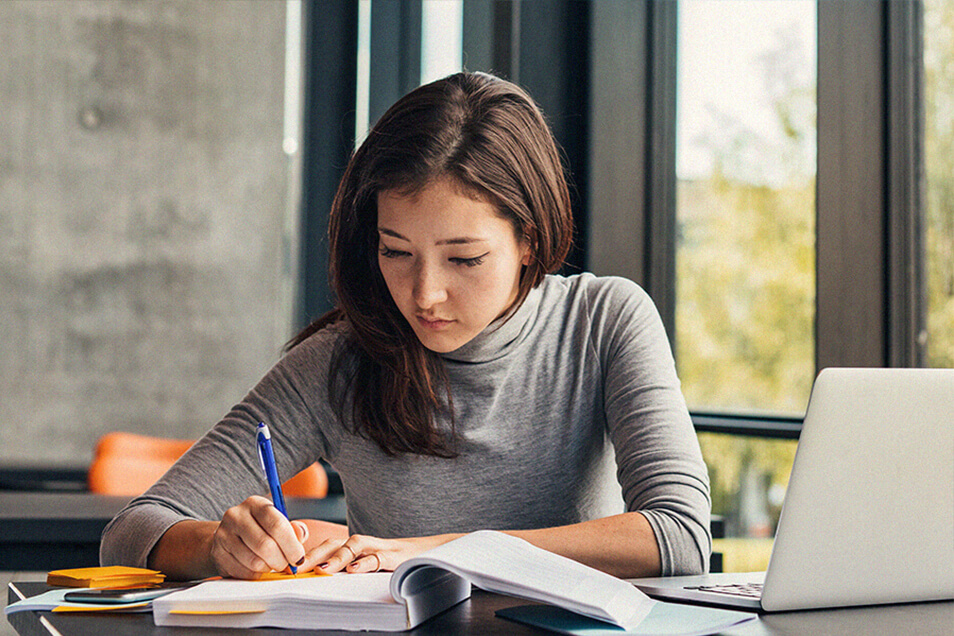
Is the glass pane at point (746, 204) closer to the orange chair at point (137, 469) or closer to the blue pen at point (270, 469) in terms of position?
the orange chair at point (137, 469)

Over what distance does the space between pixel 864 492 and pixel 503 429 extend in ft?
2.27

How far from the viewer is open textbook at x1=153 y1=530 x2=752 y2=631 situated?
809 mm

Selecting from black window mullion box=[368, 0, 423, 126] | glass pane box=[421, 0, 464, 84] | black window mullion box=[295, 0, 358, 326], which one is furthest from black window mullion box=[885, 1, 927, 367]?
black window mullion box=[295, 0, 358, 326]

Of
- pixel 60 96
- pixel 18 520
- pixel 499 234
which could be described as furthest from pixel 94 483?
pixel 60 96

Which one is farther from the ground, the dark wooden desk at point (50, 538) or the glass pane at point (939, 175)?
the glass pane at point (939, 175)

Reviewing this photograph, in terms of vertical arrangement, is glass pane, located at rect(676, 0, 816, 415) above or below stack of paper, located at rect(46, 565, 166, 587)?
above

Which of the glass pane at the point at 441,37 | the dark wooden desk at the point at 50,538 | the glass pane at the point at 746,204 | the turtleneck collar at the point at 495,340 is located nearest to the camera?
the turtleneck collar at the point at 495,340

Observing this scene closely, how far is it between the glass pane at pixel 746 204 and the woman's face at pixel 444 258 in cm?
102

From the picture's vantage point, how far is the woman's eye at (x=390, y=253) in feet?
4.47

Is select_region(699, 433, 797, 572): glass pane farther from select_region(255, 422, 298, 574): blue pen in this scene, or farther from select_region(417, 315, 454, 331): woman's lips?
select_region(255, 422, 298, 574): blue pen

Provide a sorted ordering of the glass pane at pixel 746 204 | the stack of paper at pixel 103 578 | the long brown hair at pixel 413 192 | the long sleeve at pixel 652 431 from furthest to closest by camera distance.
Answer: the glass pane at pixel 746 204 < the long brown hair at pixel 413 192 < the long sleeve at pixel 652 431 < the stack of paper at pixel 103 578

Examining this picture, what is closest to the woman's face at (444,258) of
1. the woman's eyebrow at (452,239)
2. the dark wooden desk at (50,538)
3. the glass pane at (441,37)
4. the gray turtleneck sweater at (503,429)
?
the woman's eyebrow at (452,239)

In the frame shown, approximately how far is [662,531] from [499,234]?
0.46 m

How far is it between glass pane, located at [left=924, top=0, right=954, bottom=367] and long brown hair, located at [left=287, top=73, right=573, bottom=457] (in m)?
0.85
